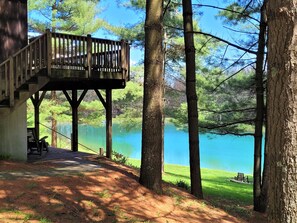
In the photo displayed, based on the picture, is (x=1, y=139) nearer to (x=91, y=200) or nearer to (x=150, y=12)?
(x=91, y=200)

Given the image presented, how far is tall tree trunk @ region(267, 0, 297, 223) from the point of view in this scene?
9.04 feet

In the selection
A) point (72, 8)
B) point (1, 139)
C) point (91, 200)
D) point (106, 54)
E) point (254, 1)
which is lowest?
point (91, 200)

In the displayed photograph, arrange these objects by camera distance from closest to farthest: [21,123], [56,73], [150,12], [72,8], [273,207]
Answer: [273,207], [150,12], [56,73], [21,123], [72,8]

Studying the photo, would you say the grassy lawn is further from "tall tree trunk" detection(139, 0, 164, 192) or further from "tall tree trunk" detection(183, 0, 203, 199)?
"tall tree trunk" detection(139, 0, 164, 192)

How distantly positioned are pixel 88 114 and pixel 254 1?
1682cm

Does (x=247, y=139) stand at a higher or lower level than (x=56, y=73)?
lower

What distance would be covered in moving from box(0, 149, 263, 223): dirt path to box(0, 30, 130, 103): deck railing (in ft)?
7.81

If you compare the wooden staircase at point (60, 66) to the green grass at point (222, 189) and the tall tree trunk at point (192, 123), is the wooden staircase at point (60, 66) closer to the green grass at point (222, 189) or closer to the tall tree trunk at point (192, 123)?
the tall tree trunk at point (192, 123)

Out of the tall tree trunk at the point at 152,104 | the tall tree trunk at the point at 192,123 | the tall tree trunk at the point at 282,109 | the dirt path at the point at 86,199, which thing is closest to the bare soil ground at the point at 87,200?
the dirt path at the point at 86,199

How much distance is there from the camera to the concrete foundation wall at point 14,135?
10484 mm

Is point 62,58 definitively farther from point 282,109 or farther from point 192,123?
point 282,109

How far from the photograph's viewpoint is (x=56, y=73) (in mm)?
9836

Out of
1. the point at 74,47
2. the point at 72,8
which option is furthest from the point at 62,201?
the point at 72,8

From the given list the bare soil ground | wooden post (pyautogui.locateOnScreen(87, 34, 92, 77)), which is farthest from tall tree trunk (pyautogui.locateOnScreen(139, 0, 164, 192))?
wooden post (pyautogui.locateOnScreen(87, 34, 92, 77))
